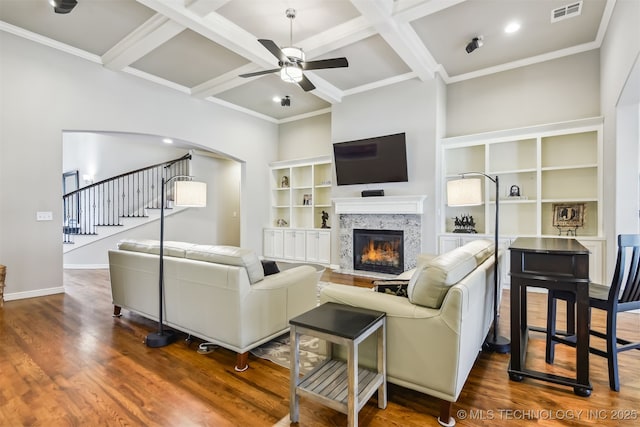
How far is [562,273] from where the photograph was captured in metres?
2.05

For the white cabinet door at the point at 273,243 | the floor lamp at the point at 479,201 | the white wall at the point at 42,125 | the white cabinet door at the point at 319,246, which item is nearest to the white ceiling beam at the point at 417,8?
the floor lamp at the point at 479,201

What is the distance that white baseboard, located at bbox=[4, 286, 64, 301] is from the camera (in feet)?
13.7

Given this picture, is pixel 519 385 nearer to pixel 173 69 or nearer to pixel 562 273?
pixel 562 273

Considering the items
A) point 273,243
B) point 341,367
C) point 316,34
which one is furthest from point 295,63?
point 273,243

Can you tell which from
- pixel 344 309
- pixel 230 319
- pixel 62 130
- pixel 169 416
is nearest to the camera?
pixel 169 416

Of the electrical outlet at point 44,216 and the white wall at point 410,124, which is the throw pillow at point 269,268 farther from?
the electrical outlet at point 44,216

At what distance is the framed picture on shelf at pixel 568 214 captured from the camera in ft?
14.8

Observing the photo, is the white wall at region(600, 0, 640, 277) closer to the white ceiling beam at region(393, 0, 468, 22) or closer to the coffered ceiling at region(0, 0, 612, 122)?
the coffered ceiling at region(0, 0, 612, 122)

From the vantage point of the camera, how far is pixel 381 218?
5730 millimetres

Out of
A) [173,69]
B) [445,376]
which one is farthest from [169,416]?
[173,69]

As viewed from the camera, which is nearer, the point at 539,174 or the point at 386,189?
the point at 539,174

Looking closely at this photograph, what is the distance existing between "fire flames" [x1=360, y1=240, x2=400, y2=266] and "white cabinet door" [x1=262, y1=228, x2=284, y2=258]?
7.24 feet

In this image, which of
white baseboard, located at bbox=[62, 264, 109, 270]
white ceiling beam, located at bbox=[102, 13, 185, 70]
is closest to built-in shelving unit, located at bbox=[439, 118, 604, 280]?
white ceiling beam, located at bbox=[102, 13, 185, 70]

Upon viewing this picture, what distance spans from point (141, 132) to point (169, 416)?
192 inches
